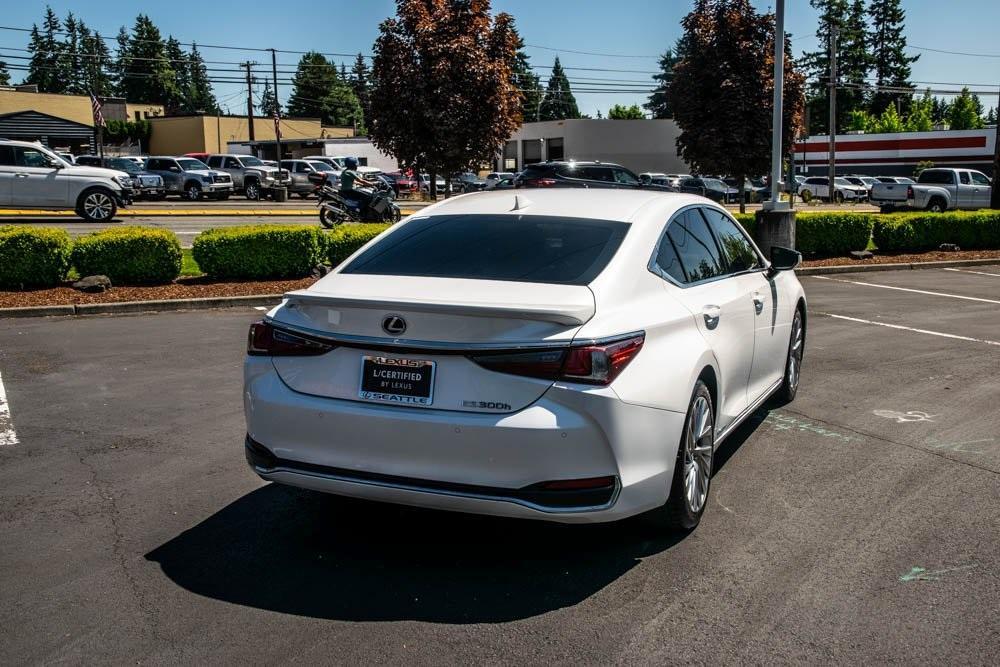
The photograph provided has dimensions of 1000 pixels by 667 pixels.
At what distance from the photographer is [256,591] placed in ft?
13.6

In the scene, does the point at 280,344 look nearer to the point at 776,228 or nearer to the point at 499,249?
the point at 499,249

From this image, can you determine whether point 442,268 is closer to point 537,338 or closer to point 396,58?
point 537,338

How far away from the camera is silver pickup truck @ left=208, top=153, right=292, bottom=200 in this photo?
147 feet

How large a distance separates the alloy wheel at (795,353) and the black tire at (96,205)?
20577mm

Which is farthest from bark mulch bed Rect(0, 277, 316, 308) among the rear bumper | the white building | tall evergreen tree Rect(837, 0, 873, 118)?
tall evergreen tree Rect(837, 0, 873, 118)

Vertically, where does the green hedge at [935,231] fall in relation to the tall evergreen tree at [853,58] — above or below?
below

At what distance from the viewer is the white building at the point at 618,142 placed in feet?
222

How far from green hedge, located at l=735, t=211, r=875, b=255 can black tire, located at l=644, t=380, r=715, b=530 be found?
14280 mm

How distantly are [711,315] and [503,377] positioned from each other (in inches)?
62.6

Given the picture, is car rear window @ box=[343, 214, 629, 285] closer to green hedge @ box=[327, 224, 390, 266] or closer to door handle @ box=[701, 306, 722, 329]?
door handle @ box=[701, 306, 722, 329]

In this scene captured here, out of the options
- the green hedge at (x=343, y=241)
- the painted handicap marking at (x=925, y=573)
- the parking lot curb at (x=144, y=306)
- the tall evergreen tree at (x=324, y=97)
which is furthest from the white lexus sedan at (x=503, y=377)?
the tall evergreen tree at (x=324, y=97)

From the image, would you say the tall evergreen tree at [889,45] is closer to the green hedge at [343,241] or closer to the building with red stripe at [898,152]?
the building with red stripe at [898,152]

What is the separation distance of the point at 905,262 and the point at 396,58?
10.6 m

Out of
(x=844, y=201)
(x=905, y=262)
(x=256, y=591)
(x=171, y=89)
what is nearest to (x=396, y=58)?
(x=905, y=262)
